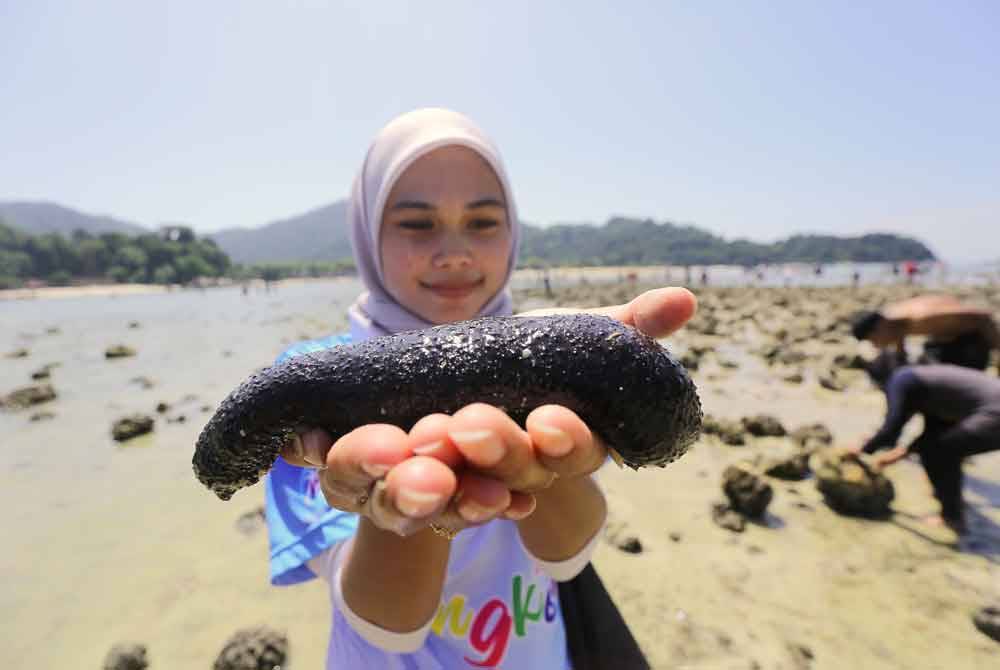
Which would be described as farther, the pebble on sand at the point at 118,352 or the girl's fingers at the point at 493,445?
the pebble on sand at the point at 118,352

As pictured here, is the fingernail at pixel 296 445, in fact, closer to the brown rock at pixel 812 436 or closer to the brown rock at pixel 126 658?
the brown rock at pixel 126 658

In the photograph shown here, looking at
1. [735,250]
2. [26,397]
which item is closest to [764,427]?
[26,397]

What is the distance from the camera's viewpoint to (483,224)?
1.98 metres

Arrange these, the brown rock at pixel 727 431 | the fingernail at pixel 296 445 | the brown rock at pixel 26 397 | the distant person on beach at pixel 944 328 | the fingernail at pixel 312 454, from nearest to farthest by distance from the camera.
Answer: the fingernail at pixel 312 454
the fingernail at pixel 296 445
the distant person on beach at pixel 944 328
the brown rock at pixel 727 431
the brown rock at pixel 26 397

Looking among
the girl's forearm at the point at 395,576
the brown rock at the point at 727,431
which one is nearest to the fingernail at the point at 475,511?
the girl's forearm at the point at 395,576

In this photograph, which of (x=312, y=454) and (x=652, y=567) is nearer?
(x=312, y=454)

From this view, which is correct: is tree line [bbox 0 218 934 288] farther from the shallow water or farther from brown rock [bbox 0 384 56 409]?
the shallow water

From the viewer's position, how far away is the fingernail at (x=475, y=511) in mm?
857

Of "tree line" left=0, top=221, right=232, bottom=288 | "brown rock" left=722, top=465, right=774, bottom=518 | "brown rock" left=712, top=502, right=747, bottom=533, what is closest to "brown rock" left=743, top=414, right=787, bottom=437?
"brown rock" left=722, top=465, right=774, bottom=518

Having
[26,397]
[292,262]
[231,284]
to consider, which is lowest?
[231,284]

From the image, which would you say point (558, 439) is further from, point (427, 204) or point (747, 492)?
point (747, 492)

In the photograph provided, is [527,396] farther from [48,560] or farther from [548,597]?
[48,560]

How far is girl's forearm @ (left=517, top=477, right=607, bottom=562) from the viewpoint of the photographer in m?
1.57

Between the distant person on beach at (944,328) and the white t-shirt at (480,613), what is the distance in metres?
3.98
